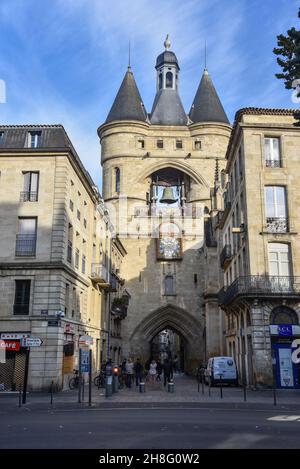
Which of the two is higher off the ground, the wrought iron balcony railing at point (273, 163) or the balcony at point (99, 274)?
the wrought iron balcony railing at point (273, 163)

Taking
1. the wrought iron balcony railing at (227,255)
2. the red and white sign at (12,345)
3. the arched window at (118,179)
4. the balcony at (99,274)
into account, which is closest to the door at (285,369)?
the wrought iron balcony railing at (227,255)

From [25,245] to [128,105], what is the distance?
2868 cm

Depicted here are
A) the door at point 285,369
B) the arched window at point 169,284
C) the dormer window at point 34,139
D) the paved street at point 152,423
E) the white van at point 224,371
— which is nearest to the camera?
the paved street at point 152,423

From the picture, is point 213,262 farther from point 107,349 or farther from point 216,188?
point 107,349

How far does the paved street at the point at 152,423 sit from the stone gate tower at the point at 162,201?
24.0 meters

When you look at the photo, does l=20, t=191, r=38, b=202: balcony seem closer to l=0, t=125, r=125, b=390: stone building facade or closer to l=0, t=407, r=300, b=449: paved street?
l=0, t=125, r=125, b=390: stone building facade

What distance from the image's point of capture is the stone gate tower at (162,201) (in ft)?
139

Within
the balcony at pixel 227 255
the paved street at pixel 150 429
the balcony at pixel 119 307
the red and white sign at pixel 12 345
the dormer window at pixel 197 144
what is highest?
the dormer window at pixel 197 144

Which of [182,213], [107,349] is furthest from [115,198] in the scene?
[107,349]

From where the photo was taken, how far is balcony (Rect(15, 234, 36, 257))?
900 inches

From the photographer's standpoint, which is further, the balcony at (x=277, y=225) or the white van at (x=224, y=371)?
the white van at (x=224, y=371)

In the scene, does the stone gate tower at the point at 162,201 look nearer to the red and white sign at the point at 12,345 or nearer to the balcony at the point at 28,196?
the balcony at the point at 28,196

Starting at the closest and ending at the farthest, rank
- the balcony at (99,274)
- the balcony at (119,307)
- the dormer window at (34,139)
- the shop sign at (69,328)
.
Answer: the shop sign at (69,328), the dormer window at (34,139), the balcony at (99,274), the balcony at (119,307)
